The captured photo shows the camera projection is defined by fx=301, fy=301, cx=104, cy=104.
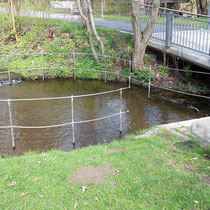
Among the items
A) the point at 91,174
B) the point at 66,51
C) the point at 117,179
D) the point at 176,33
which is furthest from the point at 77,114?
the point at 66,51

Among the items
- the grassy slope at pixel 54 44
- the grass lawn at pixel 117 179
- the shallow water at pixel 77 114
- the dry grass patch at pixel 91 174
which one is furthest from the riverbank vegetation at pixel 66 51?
the dry grass patch at pixel 91 174

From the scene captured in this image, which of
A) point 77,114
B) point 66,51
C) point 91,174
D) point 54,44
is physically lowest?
point 77,114

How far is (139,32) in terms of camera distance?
1392 centimetres

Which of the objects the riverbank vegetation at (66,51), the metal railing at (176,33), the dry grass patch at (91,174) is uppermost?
the metal railing at (176,33)

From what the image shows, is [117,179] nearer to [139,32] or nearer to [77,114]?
[77,114]

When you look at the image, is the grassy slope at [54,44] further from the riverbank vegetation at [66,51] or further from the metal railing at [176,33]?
the metal railing at [176,33]

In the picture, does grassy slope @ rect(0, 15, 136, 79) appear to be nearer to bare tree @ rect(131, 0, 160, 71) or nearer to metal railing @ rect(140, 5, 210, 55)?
bare tree @ rect(131, 0, 160, 71)

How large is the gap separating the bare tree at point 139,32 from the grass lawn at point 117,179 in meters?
7.23

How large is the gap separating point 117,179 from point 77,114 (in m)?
5.17

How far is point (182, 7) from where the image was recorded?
91.7 ft

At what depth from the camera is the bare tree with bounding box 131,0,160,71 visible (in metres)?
13.3

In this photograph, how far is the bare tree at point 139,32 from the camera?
13297 millimetres

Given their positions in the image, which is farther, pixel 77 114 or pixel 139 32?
pixel 139 32

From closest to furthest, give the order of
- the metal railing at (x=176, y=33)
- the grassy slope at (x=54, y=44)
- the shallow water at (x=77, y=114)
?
the shallow water at (x=77, y=114), the metal railing at (x=176, y=33), the grassy slope at (x=54, y=44)
